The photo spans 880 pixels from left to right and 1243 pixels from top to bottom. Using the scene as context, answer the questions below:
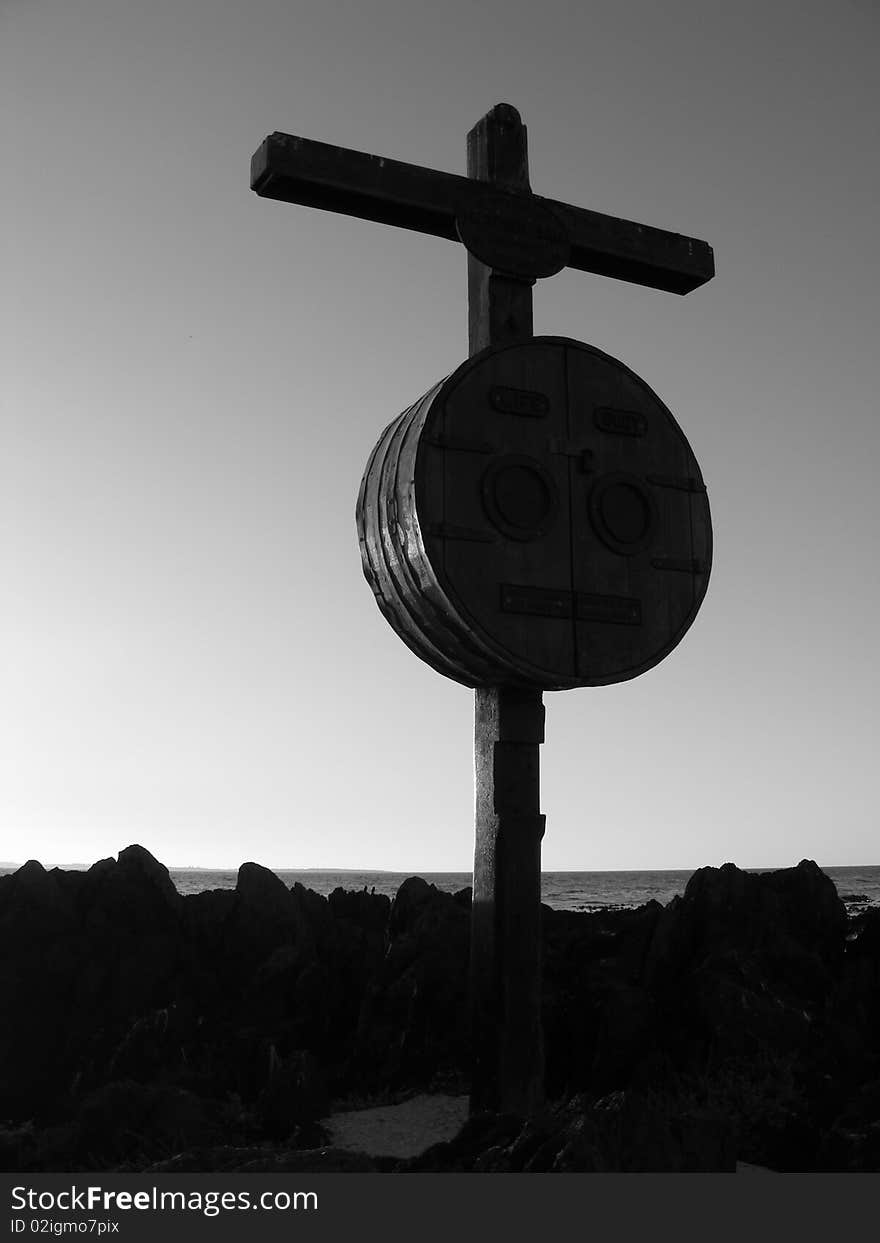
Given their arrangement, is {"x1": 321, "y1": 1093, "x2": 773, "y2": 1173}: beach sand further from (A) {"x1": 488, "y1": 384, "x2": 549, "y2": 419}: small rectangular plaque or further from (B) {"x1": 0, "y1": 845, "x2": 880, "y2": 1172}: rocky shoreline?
(A) {"x1": 488, "y1": 384, "x2": 549, "y2": 419}: small rectangular plaque

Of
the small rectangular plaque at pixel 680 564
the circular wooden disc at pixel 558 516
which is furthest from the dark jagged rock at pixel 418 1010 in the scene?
the small rectangular plaque at pixel 680 564

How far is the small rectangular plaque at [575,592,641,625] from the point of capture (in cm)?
A: 608

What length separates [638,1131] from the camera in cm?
444

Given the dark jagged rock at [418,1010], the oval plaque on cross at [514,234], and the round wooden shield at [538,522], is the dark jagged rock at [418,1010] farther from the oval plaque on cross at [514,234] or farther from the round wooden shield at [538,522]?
the oval plaque on cross at [514,234]

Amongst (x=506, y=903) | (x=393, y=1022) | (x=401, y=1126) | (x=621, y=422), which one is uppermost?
(x=621, y=422)

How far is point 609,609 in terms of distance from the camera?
614cm

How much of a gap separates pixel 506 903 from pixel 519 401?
2.66m

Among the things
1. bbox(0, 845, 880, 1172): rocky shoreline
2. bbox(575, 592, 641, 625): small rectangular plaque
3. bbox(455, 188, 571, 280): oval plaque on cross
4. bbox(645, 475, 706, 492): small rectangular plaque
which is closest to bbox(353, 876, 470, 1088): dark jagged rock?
bbox(0, 845, 880, 1172): rocky shoreline

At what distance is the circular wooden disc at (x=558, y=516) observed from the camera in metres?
5.80

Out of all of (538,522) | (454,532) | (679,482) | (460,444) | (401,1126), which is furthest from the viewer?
(679,482)

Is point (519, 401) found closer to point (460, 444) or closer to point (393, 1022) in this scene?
point (460, 444)

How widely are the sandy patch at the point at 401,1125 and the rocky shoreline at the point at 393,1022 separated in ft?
0.41

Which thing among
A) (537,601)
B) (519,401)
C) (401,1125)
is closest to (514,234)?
(519,401)
